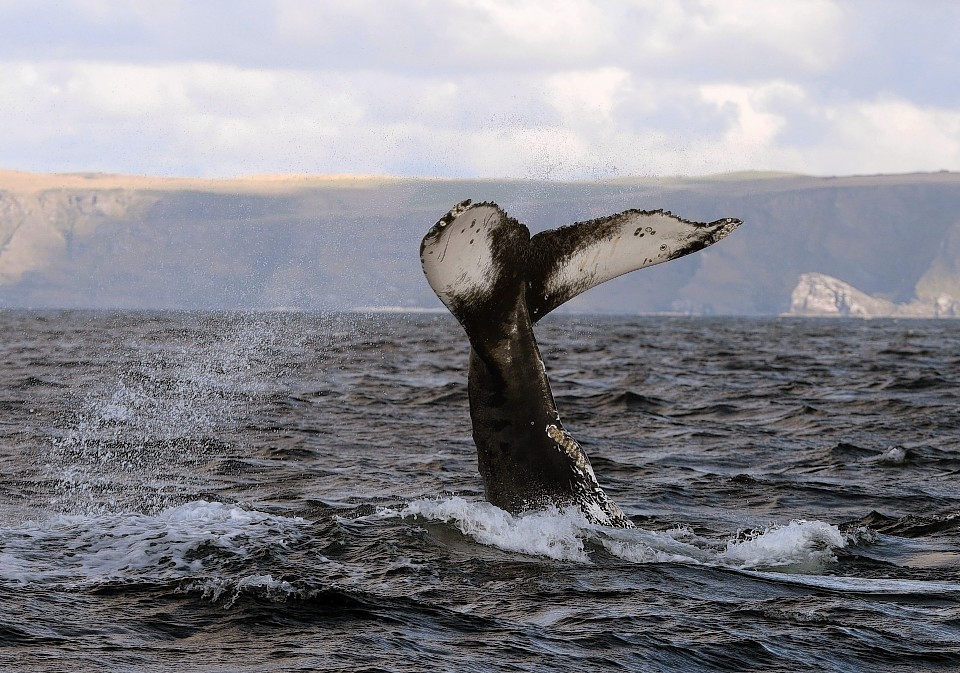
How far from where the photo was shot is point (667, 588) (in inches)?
252

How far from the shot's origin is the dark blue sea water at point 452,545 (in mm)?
5262

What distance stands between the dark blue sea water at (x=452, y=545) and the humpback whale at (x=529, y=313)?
0.81 ft

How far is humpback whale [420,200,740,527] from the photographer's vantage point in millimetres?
6594

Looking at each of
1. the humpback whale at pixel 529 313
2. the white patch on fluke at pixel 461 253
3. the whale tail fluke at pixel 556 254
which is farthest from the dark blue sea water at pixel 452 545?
the white patch on fluke at pixel 461 253

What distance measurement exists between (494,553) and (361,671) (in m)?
2.13

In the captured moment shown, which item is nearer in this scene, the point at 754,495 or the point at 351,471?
the point at 754,495

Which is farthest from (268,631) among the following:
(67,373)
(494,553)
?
(67,373)

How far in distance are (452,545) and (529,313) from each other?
141 centimetres

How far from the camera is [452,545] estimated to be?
718 cm

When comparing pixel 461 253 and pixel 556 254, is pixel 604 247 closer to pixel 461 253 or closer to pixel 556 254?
pixel 556 254

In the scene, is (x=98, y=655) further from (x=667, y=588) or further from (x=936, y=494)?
(x=936, y=494)

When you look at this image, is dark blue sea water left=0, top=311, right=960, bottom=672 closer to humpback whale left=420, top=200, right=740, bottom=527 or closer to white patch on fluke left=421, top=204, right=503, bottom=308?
humpback whale left=420, top=200, right=740, bottom=527

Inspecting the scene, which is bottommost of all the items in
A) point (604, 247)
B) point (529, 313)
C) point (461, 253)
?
point (529, 313)

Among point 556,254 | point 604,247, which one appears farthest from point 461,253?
point 604,247
